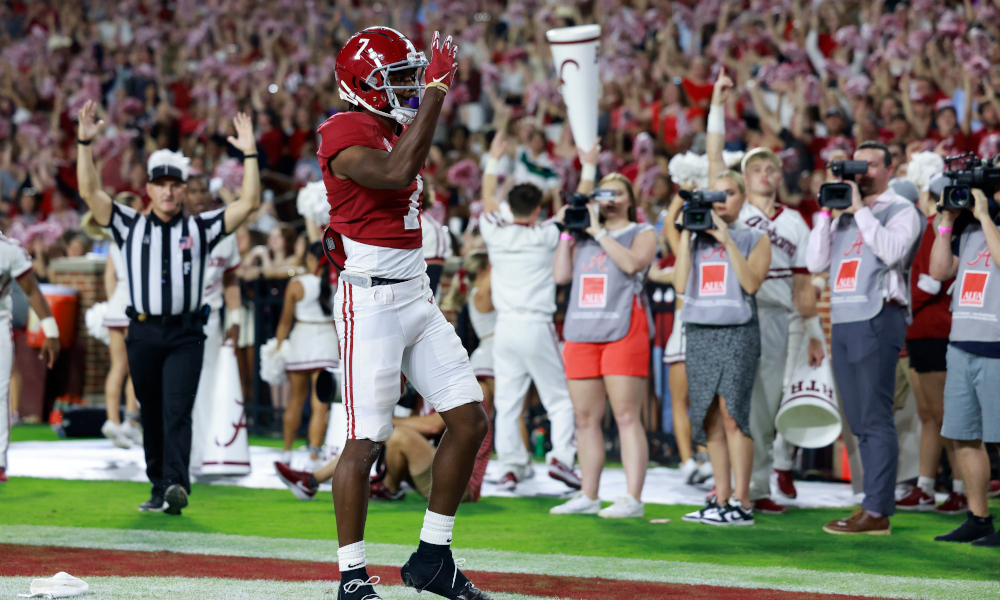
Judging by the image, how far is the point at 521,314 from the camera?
305 inches

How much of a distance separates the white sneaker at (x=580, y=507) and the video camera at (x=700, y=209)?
5.58 feet

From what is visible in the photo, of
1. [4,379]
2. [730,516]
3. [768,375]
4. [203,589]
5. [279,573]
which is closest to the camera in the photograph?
[203,589]

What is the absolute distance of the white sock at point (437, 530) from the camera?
3.99 metres

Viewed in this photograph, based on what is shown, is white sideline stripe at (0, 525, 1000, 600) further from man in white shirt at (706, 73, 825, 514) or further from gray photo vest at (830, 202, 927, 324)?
man in white shirt at (706, 73, 825, 514)

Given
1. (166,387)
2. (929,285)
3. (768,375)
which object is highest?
(929,285)

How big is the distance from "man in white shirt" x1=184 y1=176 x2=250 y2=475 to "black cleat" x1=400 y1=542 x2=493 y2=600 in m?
4.31

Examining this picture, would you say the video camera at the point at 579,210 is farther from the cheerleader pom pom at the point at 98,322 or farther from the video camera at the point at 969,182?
the cheerleader pom pom at the point at 98,322

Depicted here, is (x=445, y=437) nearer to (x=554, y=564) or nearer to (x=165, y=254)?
(x=554, y=564)

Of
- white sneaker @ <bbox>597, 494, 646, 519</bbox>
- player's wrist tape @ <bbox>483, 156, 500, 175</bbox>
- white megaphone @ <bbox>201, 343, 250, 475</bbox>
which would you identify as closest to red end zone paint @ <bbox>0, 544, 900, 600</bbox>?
white sneaker @ <bbox>597, 494, 646, 519</bbox>

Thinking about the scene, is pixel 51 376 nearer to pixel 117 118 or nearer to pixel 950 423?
pixel 117 118

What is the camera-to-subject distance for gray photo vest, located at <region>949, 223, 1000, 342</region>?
5680 millimetres

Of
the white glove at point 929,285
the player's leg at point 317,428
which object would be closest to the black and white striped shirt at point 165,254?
the player's leg at point 317,428

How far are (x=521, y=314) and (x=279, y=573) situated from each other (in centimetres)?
339

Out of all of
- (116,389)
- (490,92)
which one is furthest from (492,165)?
(490,92)
